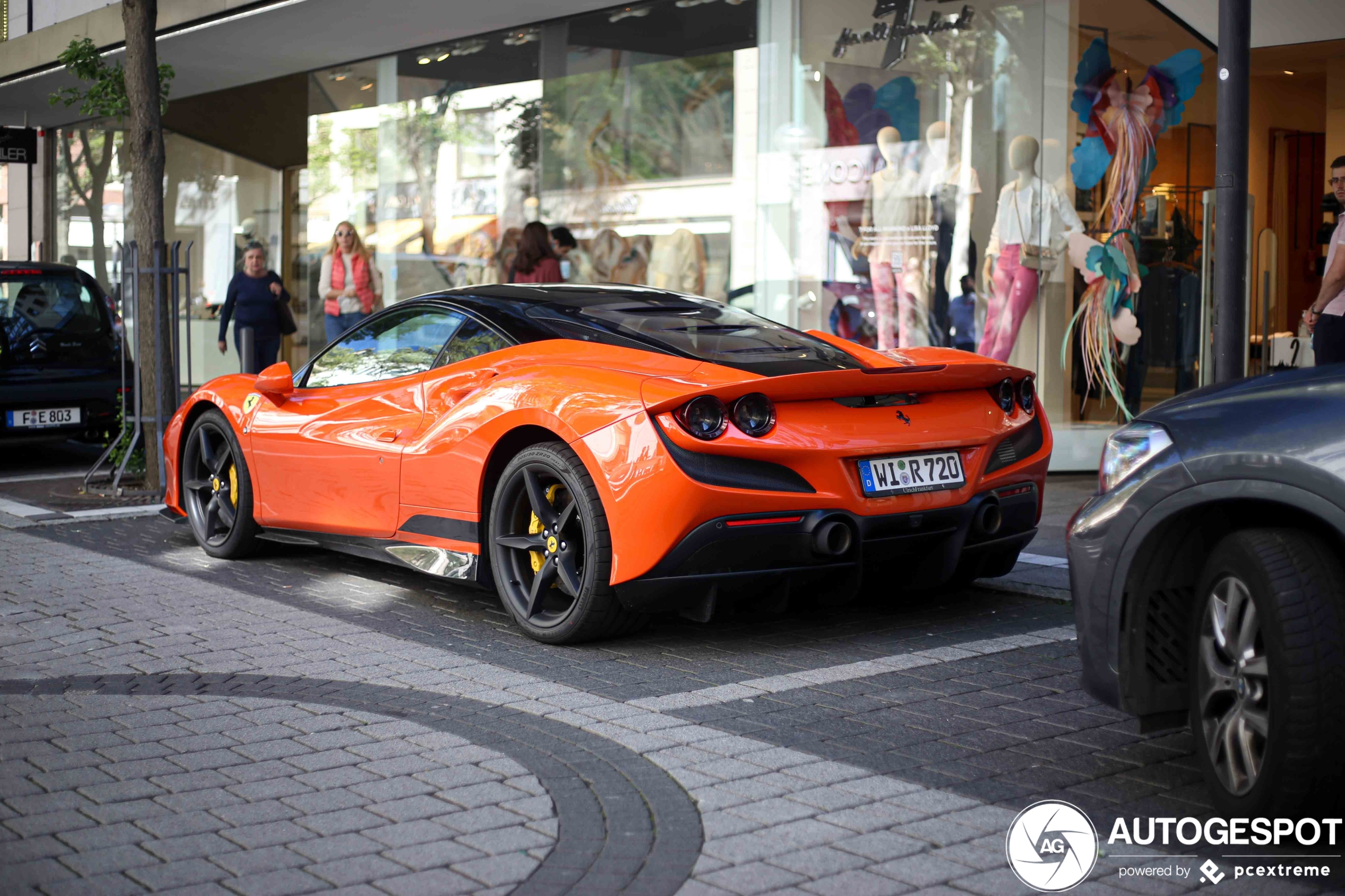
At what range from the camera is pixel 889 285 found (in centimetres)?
1177

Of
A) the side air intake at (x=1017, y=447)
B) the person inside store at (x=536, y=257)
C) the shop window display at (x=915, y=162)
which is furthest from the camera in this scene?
the person inside store at (x=536, y=257)

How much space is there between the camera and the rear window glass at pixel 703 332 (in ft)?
17.6

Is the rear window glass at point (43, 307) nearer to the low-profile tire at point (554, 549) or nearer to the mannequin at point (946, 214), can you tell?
the mannequin at point (946, 214)

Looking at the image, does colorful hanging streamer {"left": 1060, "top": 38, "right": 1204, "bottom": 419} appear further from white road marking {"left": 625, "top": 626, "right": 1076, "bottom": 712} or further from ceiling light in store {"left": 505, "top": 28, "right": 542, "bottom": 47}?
ceiling light in store {"left": 505, "top": 28, "right": 542, "bottom": 47}

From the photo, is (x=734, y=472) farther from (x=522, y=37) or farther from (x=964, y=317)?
(x=522, y=37)

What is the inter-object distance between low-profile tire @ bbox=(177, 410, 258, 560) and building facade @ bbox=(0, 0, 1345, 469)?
19.9 feet

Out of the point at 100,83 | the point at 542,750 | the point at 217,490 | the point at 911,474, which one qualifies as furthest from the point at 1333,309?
the point at 100,83

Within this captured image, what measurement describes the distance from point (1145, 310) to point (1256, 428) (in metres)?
8.21

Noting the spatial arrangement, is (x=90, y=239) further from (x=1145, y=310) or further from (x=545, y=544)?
(x=545, y=544)

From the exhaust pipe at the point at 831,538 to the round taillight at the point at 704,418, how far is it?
482mm

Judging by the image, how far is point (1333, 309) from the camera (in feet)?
→ 24.0

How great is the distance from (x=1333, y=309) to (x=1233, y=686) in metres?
4.66

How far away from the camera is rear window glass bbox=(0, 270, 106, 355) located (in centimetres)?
1166

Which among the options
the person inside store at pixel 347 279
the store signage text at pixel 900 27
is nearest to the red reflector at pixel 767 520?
the store signage text at pixel 900 27
